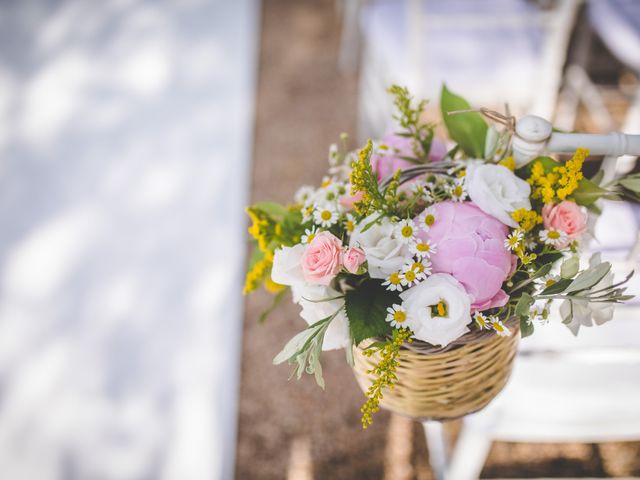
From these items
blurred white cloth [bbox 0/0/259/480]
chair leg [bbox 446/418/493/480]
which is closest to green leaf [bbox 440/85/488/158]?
chair leg [bbox 446/418/493/480]

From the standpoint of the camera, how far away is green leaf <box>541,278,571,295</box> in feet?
1.99

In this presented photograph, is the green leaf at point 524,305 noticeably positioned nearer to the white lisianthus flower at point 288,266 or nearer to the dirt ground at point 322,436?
the white lisianthus flower at point 288,266

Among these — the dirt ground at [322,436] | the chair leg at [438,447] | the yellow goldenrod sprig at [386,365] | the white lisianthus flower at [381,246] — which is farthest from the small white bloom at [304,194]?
the dirt ground at [322,436]

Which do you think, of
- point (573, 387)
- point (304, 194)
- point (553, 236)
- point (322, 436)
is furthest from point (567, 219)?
point (322, 436)

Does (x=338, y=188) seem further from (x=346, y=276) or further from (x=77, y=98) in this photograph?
(x=77, y=98)

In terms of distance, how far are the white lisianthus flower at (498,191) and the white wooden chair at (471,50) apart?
99 centimetres

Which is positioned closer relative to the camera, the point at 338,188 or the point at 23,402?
the point at 338,188

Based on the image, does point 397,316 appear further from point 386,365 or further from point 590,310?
point 590,310

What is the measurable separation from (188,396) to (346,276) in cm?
110

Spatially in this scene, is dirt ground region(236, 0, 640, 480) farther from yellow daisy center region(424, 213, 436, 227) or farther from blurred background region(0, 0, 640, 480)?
yellow daisy center region(424, 213, 436, 227)

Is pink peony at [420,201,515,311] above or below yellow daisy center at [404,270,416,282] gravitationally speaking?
above

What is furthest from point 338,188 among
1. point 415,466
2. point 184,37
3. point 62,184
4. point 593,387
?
point 184,37

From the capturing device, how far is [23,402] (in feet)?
5.32

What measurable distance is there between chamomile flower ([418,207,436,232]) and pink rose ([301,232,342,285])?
98 mm
